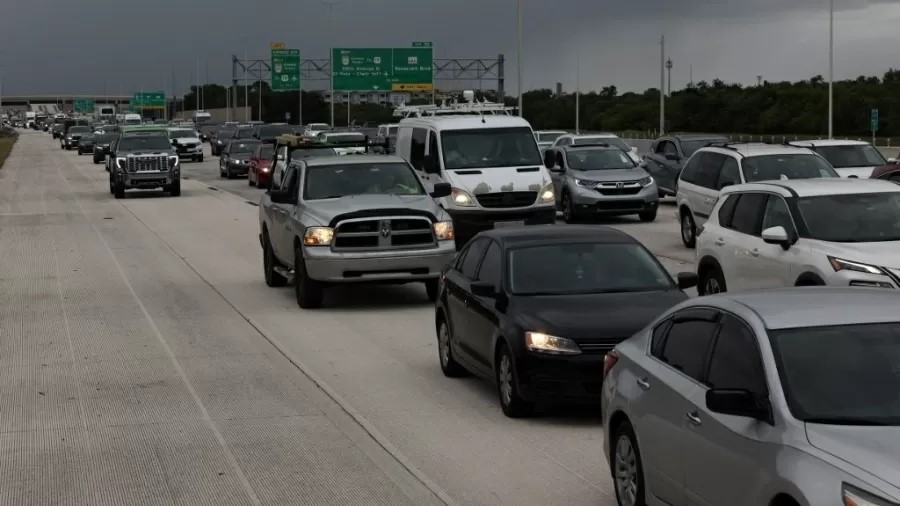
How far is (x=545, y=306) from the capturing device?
36.9 ft

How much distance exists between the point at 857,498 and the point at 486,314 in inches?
254

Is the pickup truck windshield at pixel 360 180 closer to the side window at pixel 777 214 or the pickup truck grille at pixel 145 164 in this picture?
the side window at pixel 777 214

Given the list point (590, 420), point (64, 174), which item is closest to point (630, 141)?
point (64, 174)

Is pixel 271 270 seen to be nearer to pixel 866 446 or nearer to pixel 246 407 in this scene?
pixel 246 407

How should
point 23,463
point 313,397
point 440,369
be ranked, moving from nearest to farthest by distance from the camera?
point 23,463 → point 313,397 → point 440,369

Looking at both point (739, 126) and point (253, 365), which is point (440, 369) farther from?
point (739, 126)

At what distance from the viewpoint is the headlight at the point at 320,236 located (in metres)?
18.0

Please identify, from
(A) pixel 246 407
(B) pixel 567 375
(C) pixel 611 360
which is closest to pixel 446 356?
(A) pixel 246 407

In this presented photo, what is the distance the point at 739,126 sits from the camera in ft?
317

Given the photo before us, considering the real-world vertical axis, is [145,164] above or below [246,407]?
above

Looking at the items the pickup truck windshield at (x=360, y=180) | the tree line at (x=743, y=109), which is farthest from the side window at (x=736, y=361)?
the tree line at (x=743, y=109)

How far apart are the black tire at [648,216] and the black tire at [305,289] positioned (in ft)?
48.7

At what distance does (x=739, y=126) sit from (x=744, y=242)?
8308cm

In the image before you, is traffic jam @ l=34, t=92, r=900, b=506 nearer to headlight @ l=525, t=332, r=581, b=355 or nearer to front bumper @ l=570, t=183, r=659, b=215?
headlight @ l=525, t=332, r=581, b=355
